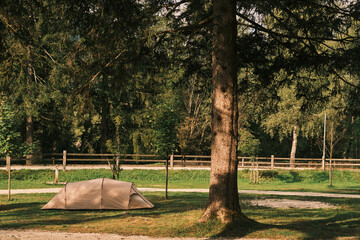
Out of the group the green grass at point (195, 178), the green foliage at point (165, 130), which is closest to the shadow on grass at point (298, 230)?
the green foliage at point (165, 130)

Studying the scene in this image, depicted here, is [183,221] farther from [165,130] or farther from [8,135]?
[8,135]

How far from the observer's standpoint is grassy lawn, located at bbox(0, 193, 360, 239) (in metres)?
11.3

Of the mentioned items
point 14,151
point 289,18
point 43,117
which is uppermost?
point 289,18

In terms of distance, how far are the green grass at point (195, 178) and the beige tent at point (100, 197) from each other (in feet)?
33.3

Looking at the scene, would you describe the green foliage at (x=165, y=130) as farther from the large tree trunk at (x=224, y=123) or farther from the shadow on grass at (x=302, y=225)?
the large tree trunk at (x=224, y=123)

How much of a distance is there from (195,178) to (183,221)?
19950 mm

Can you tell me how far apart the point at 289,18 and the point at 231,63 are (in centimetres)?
297

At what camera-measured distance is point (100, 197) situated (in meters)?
16.0

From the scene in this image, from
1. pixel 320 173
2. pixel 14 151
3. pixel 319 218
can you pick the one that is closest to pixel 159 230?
pixel 319 218

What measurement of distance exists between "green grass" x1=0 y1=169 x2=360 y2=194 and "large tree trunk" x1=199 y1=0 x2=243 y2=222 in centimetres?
1530

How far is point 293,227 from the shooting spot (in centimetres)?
1231

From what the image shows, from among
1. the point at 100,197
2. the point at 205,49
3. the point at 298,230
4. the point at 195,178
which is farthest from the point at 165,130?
the point at 195,178

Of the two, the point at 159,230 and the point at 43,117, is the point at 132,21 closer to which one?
the point at 159,230

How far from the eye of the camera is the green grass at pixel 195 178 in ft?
91.5
